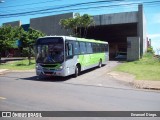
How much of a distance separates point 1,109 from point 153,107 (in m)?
5.43

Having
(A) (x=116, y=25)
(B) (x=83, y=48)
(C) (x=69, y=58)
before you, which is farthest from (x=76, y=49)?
(A) (x=116, y=25)

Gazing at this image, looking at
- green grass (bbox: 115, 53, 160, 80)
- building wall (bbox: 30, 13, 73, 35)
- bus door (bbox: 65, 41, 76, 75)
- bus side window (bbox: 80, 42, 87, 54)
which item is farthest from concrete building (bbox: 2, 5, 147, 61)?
bus door (bbox: 65, 41, 76, 75)

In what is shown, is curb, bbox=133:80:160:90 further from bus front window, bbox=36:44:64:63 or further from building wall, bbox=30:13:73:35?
building wall, bbox=30:13:73:35

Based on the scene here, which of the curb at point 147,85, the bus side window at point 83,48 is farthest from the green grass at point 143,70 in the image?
the bus side window at point 83,48

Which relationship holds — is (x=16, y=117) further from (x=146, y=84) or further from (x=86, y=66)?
(x=86, y=66)

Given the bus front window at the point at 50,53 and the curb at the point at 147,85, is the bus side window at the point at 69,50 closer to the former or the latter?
the bus front window at the point at 50,53

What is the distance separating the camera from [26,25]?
54.0m

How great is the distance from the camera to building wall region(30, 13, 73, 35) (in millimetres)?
45138

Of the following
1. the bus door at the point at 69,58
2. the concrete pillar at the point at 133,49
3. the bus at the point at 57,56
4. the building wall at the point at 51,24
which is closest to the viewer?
the bus at the point at 57,56

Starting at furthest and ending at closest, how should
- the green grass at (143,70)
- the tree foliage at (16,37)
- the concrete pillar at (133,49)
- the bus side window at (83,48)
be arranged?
1. the concrete pillar at (133,49)
2. the tree foliage at (16,37)
3. the bus side window at (83,48)
4. the green grass at (143,70)

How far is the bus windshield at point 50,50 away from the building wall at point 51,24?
25849 mm

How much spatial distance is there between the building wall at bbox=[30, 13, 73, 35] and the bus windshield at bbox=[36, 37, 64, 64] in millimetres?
25849

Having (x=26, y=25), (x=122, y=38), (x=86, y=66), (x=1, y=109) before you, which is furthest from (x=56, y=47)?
(x=122, y=38)

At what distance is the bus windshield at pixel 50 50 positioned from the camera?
17.4m
